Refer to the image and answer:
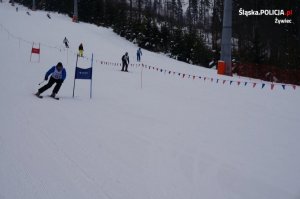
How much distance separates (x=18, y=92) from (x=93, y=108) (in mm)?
3419

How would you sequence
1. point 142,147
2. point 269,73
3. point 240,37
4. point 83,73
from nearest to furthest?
point 142,147
point 83,73
point 269,73
point 240,37

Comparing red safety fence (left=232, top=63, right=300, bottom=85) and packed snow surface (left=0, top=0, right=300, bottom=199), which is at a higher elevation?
red safety fence (left=232, top=63, right=300, bottom=85)

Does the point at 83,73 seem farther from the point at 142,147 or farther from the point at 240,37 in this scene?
the point at 240,37

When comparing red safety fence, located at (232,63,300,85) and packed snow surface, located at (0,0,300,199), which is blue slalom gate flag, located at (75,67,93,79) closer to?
packed snow surface, located at (0,0,300,199)

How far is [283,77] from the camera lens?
27312 millimetres

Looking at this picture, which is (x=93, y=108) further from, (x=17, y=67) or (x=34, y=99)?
(x=17, y=67)

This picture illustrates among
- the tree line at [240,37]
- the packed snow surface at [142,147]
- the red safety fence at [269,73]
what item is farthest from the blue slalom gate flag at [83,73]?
the tree line at [240,37]

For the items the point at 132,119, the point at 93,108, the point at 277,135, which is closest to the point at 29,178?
the point at 132,119

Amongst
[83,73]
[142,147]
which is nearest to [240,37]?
[83,73]

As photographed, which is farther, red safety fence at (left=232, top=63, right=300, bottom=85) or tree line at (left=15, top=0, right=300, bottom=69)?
tree line at (left=15, top=0, right=300, bottom=69)

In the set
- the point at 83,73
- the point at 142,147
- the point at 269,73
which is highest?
the point at 269,73

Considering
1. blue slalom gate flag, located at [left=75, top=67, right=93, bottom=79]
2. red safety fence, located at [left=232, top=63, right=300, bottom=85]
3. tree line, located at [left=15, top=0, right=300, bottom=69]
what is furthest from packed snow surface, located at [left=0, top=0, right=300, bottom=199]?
tree line, located at [left=15, top=0, right=300, bottom=69]

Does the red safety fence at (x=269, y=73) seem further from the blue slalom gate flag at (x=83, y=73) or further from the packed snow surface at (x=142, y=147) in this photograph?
the blue slalom gate flag at (x=83, y=73)

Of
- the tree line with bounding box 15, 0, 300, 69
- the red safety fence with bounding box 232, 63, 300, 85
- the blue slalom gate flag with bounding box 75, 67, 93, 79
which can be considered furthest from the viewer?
the tree line with bounding box 15, 0, 300, 69
